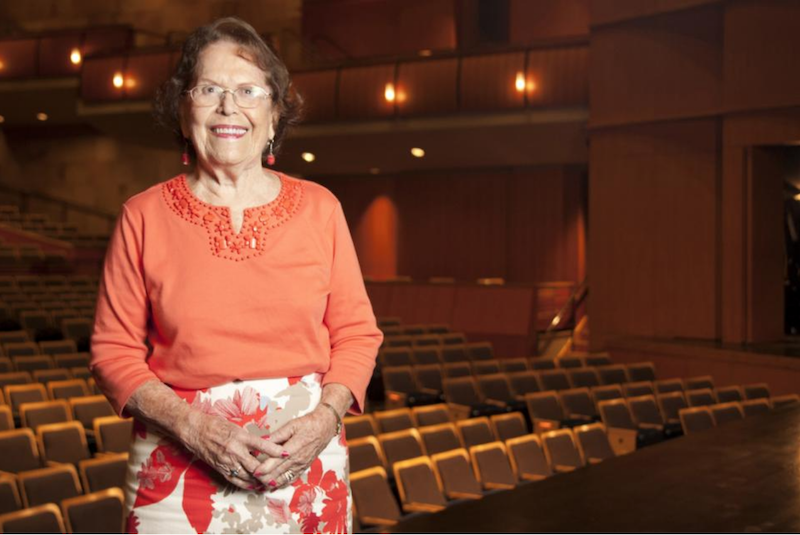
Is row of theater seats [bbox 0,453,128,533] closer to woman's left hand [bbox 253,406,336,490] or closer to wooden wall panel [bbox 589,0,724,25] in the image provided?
woman's left hand [bbox 253,406,336,490]

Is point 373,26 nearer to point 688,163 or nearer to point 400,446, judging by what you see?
point 688,163

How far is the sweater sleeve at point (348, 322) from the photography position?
3.63 feet

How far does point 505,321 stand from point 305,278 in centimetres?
811

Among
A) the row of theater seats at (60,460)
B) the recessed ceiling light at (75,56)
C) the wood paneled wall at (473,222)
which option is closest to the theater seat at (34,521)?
the row of theater seats at (60,460)

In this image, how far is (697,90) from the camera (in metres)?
7.28

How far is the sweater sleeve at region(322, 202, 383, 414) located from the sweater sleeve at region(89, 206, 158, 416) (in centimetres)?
22

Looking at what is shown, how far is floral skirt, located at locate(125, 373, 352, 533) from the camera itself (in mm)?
1017

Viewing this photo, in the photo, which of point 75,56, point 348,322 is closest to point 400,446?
point 348,322

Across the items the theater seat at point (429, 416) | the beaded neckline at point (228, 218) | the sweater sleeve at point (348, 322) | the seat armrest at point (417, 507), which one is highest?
the beaded neckline at point (228, 218)

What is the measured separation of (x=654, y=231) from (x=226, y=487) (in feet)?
23.0

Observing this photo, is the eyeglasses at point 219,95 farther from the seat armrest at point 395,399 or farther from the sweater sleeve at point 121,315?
the seat armrest at point 395,399

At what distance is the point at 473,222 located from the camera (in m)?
12.2

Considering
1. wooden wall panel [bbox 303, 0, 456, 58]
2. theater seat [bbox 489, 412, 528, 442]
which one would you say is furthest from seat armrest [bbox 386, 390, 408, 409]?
wooden wall panel [bbox 303, 0, 456, 58]

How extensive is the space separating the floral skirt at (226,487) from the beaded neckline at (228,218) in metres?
0.16
